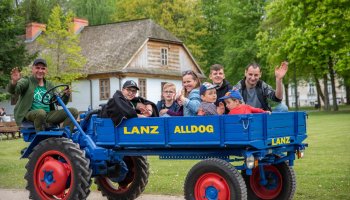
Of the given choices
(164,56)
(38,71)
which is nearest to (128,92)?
(38,71)

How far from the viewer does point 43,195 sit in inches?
294

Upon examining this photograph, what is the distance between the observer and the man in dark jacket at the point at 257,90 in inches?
298

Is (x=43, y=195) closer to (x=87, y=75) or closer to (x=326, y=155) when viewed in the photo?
(x=326, y=155)

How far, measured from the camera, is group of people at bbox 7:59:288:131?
698 cm

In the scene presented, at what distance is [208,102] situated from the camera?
6957mm

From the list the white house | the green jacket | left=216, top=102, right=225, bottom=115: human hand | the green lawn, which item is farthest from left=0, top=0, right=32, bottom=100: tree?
left=216, top=102, right=225, bottom=115: human hand

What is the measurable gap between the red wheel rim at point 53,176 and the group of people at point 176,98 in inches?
23.3

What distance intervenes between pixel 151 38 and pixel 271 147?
1401 inches

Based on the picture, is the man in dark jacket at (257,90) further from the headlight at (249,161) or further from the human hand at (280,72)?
the headlight at (249,161)

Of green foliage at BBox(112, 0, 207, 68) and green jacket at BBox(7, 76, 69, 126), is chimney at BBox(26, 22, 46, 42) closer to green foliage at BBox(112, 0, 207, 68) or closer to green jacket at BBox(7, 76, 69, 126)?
green foliage at BBox(112, 0, 207, 68)

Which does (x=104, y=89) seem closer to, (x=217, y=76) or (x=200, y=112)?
(x=217, y=76)

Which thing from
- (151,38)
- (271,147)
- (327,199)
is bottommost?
(327,199)

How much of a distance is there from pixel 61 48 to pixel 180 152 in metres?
29.2

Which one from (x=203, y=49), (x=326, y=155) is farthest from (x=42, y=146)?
(x=203, y=49)
